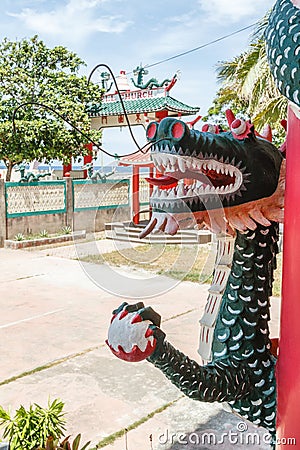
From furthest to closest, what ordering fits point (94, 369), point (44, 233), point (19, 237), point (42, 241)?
point (44, 233)
point (42, 241)
point (19, 237)
point (94, 369)

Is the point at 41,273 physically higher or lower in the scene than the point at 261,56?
lower

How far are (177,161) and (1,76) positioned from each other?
376 inches

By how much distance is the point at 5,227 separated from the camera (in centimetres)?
900

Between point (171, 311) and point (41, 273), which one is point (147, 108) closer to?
point (41, 273)

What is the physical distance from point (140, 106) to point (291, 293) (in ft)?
33.2

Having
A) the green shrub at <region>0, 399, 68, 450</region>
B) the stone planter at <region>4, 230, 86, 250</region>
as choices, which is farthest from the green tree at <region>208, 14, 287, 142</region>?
the green shrub at <region>0, 399, 68, 450</region>

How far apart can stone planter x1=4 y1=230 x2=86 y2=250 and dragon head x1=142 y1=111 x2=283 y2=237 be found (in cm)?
789

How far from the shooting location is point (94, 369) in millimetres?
3473

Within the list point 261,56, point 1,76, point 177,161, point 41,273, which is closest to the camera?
point 177,161

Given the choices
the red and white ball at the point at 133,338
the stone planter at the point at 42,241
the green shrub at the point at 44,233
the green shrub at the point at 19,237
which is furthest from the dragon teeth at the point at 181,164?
the green shrub at the point at 44,233

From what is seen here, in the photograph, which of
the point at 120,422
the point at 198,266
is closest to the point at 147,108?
the point at 198,266

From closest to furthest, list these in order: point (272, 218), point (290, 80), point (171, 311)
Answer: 1. point (290, 80)
2. point (272, 218)
3. point (171, 311)

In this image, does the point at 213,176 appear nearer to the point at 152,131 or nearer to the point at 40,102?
the point at 152,131

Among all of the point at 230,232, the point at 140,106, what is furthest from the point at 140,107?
the point at 230,232
